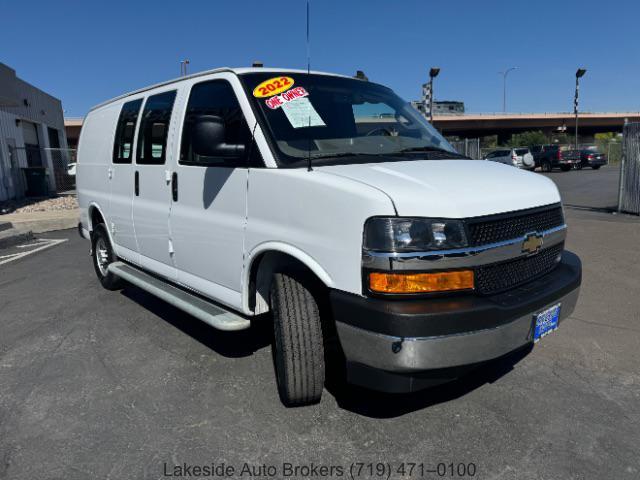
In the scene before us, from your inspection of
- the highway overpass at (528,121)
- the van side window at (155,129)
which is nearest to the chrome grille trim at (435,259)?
the van side window at (155,129)

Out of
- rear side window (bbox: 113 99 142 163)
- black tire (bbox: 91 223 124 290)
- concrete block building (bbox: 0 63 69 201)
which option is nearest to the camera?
rear side window (bbox: 113 99 142 163)

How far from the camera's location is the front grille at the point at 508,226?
2.62 m

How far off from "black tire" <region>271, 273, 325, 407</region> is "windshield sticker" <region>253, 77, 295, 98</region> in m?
1.28

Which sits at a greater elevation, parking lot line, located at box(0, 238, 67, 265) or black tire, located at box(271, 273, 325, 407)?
black tire, located at box(271, 273, 325, 407)

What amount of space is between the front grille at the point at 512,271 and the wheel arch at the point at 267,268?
2.68ft

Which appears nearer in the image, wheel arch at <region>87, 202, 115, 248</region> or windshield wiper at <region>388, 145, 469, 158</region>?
windshield wiper at <region>388, 145, 469, 158</region>

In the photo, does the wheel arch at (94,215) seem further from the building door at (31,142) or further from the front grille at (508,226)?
the building door at (31,142)

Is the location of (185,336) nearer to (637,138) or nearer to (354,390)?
(354,390)

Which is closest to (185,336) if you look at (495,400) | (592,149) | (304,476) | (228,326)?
(228,326)

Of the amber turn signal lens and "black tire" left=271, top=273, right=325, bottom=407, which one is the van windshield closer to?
"black tire" left=271, top=273, right=325, bottom=407

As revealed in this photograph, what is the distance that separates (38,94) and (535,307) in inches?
1074

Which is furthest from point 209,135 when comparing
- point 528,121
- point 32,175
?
point 528,121

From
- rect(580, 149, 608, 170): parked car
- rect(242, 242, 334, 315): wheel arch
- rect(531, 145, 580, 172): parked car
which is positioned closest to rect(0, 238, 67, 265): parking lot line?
rect(242, 242, 334, 315): wheel arch

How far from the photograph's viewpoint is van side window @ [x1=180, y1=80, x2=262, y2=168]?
11.0 feet
